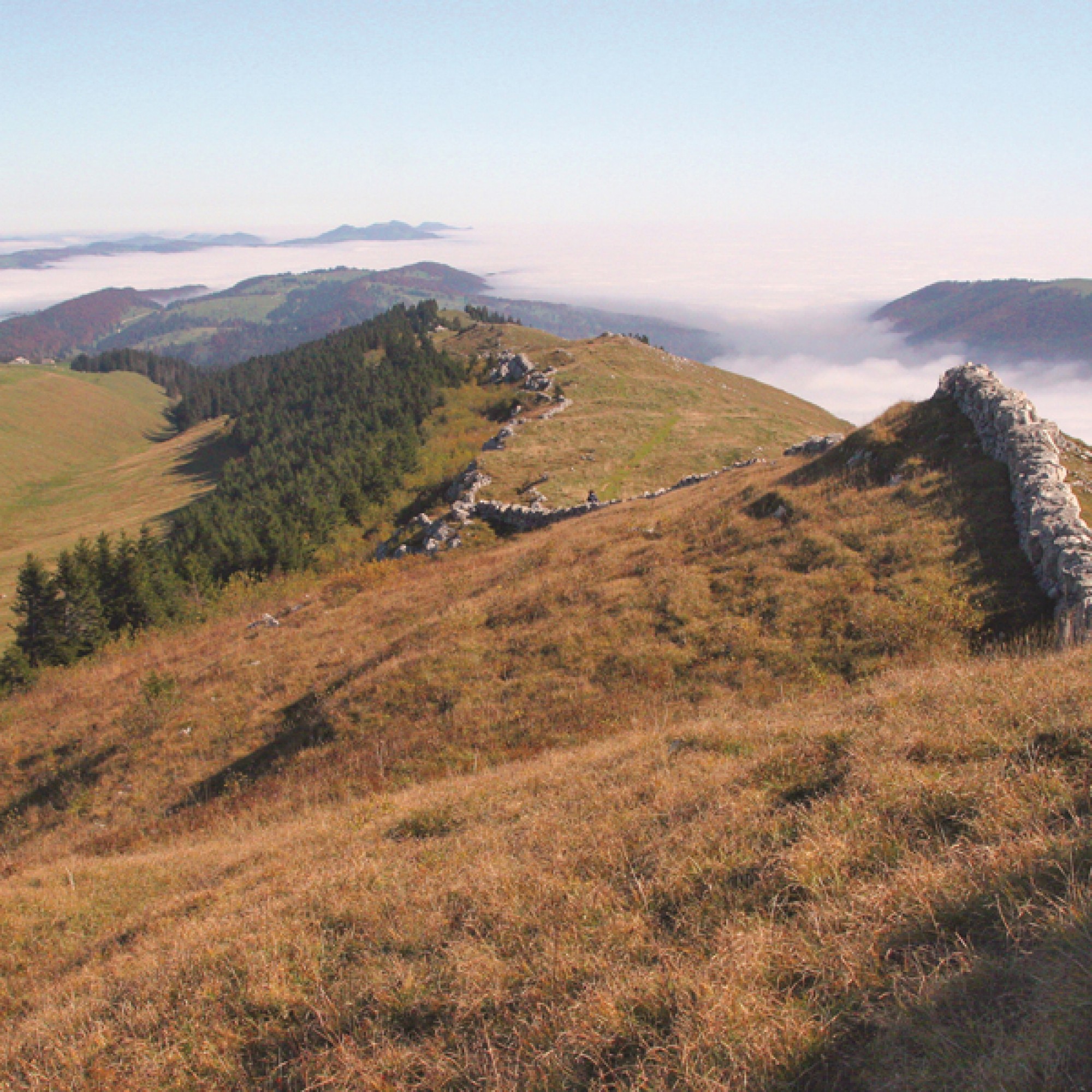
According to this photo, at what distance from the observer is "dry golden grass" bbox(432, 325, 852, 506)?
50.7 meters

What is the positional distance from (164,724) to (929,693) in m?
22.0

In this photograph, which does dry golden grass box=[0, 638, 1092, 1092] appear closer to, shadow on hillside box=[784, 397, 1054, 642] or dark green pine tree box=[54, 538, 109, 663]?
shadow on hillside box=[784, 397, 1054, 642]

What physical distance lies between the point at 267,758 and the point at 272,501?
87575mm

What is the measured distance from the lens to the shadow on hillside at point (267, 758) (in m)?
15.4

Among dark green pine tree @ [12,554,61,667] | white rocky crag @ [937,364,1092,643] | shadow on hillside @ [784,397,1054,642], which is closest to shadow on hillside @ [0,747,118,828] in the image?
shadow on hillside @ [784,397,1054,642]

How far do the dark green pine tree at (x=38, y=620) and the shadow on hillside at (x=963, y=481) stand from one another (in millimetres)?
62713

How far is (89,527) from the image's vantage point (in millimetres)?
119062

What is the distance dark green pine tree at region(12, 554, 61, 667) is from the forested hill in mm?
110

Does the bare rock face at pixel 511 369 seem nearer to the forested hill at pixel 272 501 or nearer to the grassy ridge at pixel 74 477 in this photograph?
the forested hill at pixel 272 501

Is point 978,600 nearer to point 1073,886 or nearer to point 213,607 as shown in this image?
point 1073,886

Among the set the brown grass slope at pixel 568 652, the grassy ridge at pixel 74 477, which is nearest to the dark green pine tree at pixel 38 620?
the grassy ridge at pixel 74 477

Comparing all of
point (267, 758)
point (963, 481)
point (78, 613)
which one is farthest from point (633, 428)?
point (78, 613)

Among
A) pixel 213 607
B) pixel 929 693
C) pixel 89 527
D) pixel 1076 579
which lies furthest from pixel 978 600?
pixel 89 527

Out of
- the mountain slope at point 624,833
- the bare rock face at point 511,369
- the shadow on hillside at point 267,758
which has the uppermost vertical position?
the bare rock face at point 511,369
